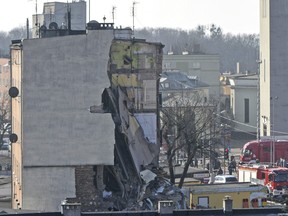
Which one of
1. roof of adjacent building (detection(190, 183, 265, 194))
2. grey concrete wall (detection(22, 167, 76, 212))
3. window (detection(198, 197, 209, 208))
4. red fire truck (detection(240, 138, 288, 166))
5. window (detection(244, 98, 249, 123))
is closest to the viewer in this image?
grey concrete wall (detection(22, 167, 76, 212))

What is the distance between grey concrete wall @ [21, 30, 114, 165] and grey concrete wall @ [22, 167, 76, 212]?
31cm

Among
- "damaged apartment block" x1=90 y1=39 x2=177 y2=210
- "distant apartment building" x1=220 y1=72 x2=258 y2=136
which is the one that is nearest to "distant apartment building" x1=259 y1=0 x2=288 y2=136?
"distant apartment building" x1=220 y1=72 x2=258 y2=136

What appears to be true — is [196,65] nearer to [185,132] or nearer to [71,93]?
[185,132]

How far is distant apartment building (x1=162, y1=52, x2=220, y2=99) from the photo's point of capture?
398 feet

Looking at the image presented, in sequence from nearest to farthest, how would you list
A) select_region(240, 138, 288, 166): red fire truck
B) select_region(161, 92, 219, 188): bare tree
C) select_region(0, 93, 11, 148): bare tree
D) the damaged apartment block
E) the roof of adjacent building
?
the damaged apartment block < the roof of adjacent building < select_region(161, 92, 219, 188): bare tree < select_region(240, 138, 288, 166): red fire truck < select_region(0, 93, 11, 148): bare tree

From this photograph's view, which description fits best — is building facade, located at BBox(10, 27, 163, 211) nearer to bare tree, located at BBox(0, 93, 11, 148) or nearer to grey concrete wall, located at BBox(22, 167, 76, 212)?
grey concrete wall, located at BBox(22, 167, 76, 212)

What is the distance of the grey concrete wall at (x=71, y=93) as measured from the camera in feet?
143

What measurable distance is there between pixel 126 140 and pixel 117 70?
2.60 m

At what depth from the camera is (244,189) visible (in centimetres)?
4797

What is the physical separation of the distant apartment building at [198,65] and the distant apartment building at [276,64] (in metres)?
35.2

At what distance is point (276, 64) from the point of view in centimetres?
8475

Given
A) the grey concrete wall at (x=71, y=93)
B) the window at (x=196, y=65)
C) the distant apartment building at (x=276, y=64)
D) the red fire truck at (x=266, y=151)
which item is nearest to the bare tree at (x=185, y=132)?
the red fire truck at (x=266, y=151)

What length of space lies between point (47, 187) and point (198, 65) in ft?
264

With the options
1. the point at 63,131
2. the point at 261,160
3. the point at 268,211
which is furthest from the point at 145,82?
the point at 261,160
